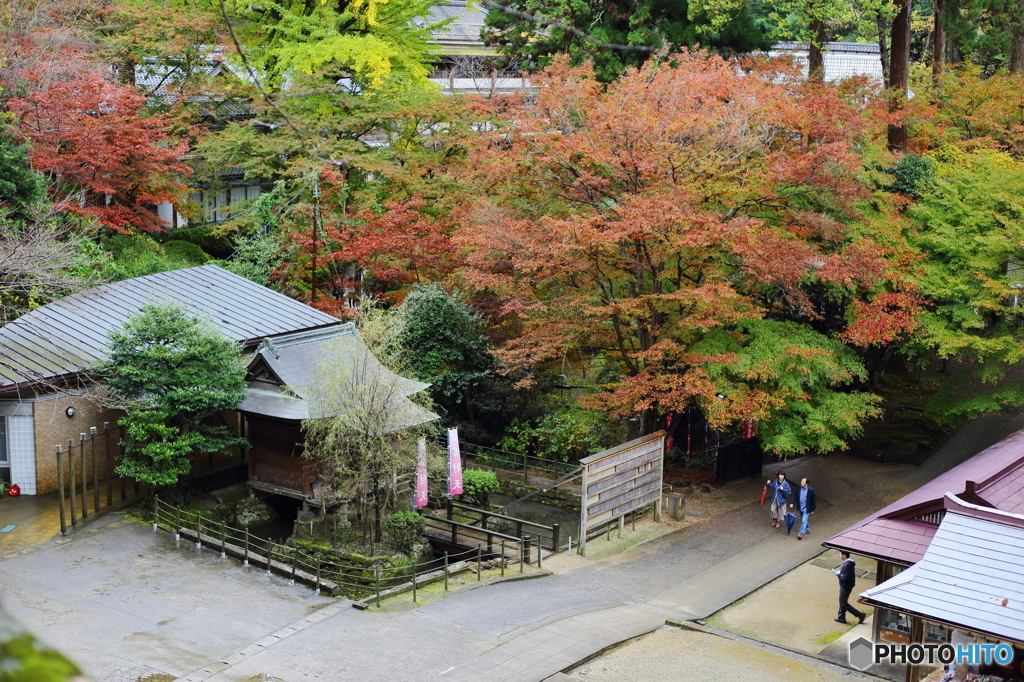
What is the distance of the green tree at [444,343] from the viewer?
87.0 feet

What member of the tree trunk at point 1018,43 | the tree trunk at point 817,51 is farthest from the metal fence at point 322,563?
the tree trunk at point 1018,43

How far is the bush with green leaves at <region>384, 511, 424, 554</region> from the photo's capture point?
67.0 feet

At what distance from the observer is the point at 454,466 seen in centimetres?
2120

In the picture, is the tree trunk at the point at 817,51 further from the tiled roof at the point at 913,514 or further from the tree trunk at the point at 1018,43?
the tiled roof at the point at 913,514

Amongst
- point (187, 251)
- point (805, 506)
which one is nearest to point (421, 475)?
point (805, 506)

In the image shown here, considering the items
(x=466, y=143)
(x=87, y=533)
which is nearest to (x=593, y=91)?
(x=466, y=143)

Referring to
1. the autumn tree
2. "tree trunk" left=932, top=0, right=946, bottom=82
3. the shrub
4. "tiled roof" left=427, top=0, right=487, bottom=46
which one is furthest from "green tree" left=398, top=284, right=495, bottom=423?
"tiled roof" left=427, top=0, right=487, bottom=46

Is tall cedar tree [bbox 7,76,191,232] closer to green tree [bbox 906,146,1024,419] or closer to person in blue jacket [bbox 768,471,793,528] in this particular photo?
person in blue jacket [bbox 768,471,793,528]

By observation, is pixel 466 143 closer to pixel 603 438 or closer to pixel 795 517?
pixel 603 438

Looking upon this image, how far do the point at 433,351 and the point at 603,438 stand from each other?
5.40 meters

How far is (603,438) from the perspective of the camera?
27.1 metres

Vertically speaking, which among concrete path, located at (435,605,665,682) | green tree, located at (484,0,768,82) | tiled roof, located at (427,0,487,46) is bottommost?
concrete path, located at (435,605,665,682)

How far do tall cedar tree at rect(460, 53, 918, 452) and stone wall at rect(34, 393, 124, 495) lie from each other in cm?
959

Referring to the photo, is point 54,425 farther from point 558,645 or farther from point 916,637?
point 916,637
